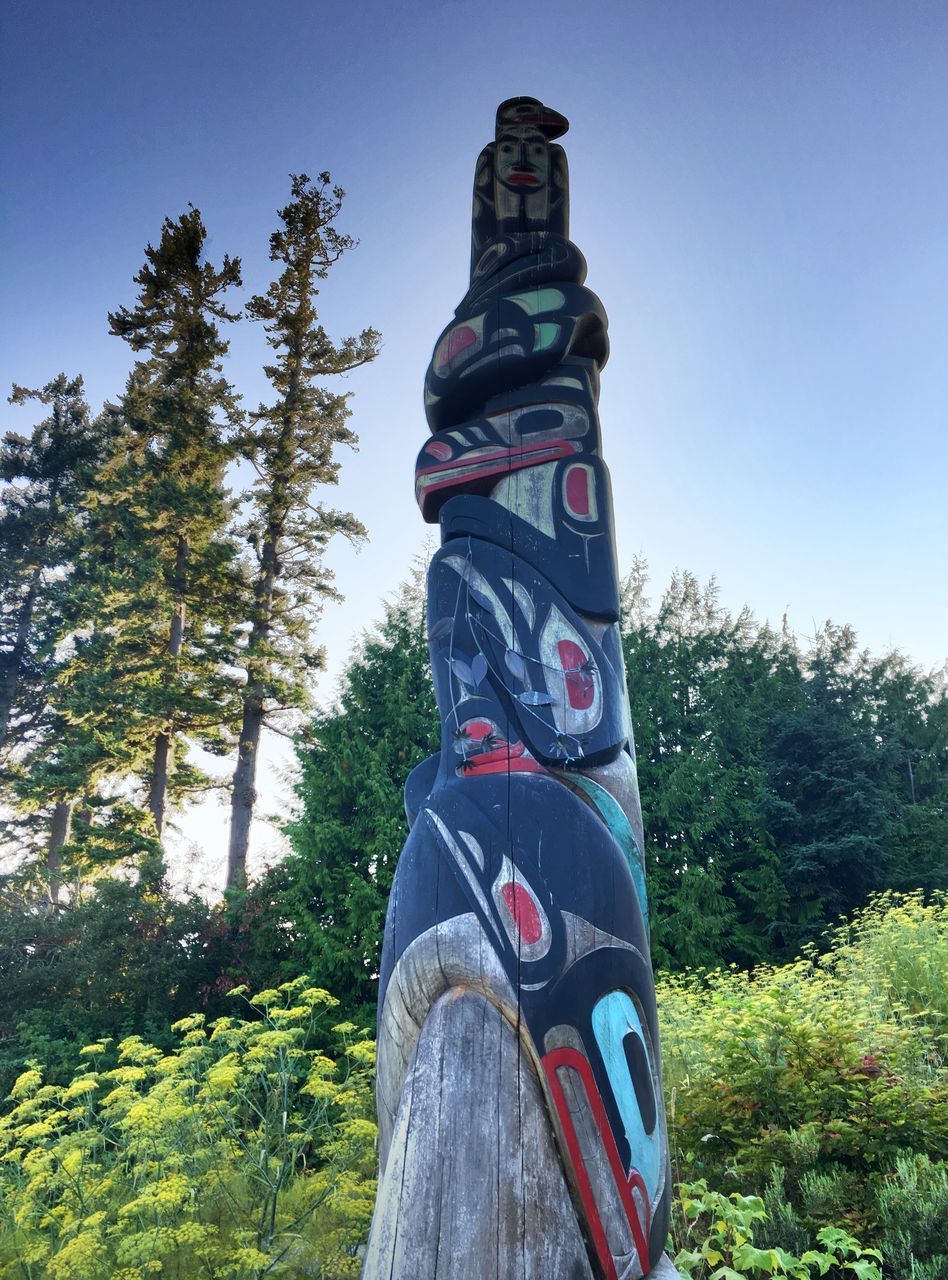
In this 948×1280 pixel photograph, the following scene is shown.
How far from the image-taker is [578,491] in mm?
3551

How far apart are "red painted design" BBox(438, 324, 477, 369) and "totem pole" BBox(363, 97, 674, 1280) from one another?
1.23 feet

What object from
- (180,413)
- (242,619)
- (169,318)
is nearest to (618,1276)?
(242,619)

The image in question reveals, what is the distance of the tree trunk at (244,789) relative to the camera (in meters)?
13.5

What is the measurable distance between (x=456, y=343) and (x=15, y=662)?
59.1 feet

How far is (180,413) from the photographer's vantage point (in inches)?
670

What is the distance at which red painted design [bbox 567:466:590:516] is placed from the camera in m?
3.49

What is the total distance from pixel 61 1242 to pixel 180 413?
51.0 feet

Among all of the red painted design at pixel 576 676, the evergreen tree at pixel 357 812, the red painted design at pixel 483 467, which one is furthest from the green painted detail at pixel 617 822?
the evergreen tree at pixel 357 812

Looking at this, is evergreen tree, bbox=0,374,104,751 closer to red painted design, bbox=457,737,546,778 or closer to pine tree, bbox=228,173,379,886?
pine tree, bbox=228,173,379,886

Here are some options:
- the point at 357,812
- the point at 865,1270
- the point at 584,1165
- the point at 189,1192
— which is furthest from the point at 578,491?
the point at 357,812

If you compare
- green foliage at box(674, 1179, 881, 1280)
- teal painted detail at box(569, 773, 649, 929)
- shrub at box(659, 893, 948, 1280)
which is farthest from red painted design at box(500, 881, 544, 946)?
shrub at box(659, 893, 948, 1280)

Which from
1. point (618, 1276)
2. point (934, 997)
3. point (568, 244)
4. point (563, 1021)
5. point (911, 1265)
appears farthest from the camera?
point (934, 997)

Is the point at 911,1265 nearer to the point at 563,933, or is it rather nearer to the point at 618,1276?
the point at 618,1276

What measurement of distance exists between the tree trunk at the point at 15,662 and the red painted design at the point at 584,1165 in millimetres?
19245
